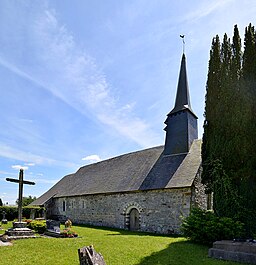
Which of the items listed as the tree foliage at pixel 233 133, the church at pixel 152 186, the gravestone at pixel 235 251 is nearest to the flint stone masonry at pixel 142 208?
the church at pixel 152 186

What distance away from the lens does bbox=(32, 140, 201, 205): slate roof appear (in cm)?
1661

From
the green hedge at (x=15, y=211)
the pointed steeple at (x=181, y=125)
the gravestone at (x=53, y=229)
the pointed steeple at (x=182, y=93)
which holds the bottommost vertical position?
the green hedge at (x=15, y=211)

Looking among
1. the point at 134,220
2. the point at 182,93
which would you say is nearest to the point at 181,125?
the point at 182,93

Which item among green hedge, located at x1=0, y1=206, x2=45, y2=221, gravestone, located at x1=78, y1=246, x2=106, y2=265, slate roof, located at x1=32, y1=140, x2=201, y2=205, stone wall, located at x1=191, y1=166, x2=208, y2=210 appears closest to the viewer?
gravestone, located at x1=78, y1=246, x2=106, y2=265

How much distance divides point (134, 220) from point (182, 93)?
32.4 feet

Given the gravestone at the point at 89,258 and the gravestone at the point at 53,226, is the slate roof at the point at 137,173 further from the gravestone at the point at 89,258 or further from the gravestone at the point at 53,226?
the gravestone at the point at 89,258

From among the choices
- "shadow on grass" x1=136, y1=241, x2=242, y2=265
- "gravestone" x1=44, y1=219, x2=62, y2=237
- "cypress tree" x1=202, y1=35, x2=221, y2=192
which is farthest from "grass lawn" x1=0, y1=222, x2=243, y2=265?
"cypress tree" x1=202, y1=35, x2=221, y2=192

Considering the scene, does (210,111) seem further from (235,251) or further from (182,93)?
(182,93)

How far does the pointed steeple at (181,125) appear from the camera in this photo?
18.9m

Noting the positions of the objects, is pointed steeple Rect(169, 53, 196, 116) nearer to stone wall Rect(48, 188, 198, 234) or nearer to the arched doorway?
stone wall Rect(48, 188, 198, 234)

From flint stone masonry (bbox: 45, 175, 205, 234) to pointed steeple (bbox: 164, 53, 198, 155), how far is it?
3.90 meters

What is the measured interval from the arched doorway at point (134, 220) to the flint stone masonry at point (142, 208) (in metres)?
0.21

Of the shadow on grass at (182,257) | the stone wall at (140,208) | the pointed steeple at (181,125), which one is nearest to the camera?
the shadow on grass at (182,257)

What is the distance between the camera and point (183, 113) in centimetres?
1936
